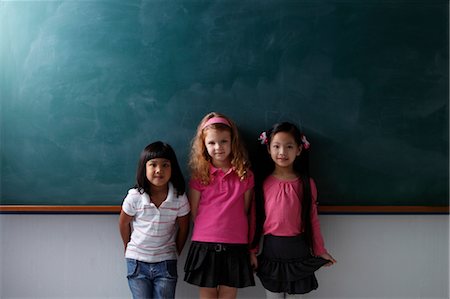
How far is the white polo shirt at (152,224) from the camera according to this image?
2035mm

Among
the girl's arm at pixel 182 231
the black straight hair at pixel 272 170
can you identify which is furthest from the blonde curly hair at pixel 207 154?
the girl's arm at pixel 182 231

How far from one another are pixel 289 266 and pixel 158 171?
33.1 inches

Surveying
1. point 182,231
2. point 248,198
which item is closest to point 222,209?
point 248,198

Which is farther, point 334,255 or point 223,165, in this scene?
point 334,255

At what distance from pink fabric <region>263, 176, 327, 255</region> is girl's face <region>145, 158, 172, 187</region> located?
1.76ft

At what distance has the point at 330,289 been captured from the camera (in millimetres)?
2283

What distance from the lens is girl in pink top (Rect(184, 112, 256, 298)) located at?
2008 mm

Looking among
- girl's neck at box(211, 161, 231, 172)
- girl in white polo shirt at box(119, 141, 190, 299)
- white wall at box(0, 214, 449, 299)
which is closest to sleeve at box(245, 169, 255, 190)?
girl's neck at box(211, 161, 231, 172)

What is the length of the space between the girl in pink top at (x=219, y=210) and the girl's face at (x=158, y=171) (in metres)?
0.17

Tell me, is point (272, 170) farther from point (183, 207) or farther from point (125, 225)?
point (125, 225)

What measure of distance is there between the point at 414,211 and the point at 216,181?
3.77ft

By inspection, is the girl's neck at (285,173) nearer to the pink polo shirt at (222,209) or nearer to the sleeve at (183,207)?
the pink polo shirt at (222,209)

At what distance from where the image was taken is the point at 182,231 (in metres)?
2.13

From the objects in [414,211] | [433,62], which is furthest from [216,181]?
[433,62]
